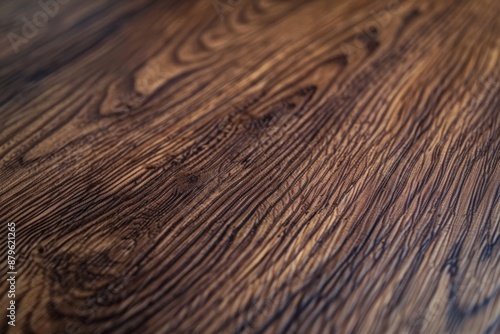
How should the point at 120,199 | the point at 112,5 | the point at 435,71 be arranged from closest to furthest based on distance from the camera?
the point at 120,199
the point at 435,71
the point at 112,5

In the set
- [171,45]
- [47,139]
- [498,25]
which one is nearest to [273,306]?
[47,139]

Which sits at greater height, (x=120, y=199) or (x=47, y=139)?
(x=47, y=139)

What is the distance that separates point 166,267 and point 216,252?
58 millimetres

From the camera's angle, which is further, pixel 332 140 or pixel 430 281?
pixel 332 140

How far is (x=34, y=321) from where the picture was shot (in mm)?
504

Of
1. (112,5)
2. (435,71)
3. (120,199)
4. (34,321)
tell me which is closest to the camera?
(34,321)

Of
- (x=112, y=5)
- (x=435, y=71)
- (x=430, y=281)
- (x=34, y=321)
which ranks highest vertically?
(x=112, y=5)

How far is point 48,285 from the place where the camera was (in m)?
0.53

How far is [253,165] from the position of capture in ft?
2.15

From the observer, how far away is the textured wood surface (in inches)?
20.3

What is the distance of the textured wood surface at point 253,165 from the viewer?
517 millimetres

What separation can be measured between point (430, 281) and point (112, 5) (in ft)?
2.50

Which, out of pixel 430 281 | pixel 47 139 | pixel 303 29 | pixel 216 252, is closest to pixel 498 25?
pixel 303 29

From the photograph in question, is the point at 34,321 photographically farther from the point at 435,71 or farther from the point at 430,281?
the point at 435,71
